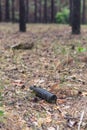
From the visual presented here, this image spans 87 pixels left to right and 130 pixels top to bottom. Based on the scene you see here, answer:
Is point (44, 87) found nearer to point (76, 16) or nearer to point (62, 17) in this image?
point (76, 16)

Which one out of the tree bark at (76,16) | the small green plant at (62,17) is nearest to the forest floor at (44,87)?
the tree bark at (76,16)

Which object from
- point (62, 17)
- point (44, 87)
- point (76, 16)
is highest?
point (76, 16)

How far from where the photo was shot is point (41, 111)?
4906 millimetres

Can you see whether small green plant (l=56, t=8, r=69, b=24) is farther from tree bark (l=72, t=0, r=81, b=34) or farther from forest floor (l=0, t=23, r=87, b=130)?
forest floor (l=0, t=23, r=87, b=130)

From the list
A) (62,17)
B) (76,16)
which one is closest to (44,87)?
(76,16)

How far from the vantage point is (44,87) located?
606cm

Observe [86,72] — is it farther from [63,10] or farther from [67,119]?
[63,10]

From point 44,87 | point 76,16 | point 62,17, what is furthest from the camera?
point 62,17

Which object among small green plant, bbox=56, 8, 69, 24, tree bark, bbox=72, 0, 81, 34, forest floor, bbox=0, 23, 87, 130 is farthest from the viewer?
small green plant, bbox=56, 8, 69, 24

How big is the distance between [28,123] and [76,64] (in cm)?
368

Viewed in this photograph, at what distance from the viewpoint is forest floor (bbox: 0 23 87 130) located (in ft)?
14.8

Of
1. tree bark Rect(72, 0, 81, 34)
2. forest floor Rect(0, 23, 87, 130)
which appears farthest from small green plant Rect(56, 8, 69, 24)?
forest floor Rect(0, 23, 87, 130)

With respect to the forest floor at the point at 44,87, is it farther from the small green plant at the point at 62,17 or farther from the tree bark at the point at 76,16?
the small green plant at the point at 62,17

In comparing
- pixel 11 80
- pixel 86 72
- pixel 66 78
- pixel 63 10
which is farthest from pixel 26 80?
pixel 63 10
